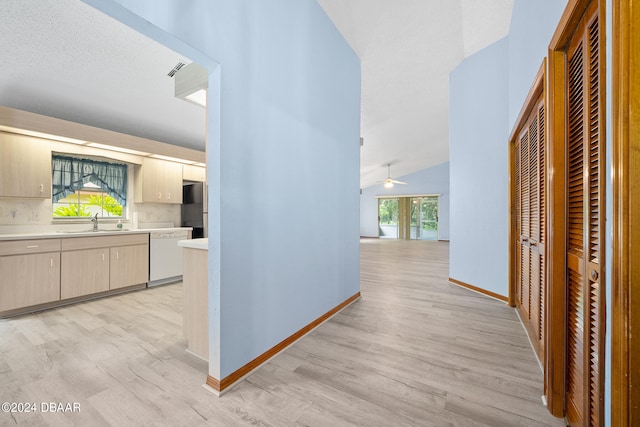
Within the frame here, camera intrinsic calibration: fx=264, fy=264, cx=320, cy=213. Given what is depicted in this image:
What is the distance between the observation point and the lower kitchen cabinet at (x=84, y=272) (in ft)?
10.2

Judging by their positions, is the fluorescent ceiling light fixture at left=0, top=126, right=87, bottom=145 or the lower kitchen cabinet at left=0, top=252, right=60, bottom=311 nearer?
the lower kitchen cabinet at left=0, top=252, right=60, bottom=311

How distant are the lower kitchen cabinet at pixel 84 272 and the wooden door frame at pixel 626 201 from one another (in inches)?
177

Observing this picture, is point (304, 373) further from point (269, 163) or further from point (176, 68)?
point (176, 68)

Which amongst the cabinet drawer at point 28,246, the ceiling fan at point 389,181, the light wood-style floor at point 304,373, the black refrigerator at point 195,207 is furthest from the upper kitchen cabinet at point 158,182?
the ceiling fan at point 389,181

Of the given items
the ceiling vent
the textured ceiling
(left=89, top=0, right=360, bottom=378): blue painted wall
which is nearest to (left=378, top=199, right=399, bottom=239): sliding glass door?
the textured ceiling

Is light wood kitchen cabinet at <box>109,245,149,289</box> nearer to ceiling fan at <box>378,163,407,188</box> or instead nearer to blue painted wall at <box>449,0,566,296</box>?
blue painted wall at <box>449,0,566,296</box>

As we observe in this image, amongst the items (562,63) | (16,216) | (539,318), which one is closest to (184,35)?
(562,63)

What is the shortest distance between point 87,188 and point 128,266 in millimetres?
1377

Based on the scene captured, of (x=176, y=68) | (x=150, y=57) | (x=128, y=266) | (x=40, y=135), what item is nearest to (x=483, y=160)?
(x=176, y=68)

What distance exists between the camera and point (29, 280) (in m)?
2.86

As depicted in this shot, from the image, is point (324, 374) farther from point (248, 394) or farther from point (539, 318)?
point (539, 318)

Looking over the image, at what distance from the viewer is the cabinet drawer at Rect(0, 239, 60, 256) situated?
8.99 ft

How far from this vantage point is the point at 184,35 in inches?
54.2

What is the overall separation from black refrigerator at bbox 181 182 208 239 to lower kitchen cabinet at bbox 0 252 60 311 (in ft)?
6.16
